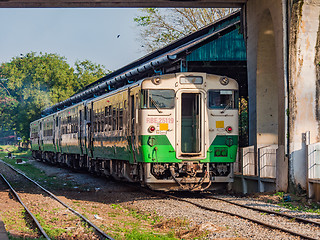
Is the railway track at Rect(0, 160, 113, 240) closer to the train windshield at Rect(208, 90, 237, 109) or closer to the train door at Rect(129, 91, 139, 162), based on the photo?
the train door at Rect(129, 91, 139, 162)

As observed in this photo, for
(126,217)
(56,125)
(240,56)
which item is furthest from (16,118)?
(126,217)

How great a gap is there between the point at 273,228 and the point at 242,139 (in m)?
18.2

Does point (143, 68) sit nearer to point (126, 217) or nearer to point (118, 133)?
point (118, 133)

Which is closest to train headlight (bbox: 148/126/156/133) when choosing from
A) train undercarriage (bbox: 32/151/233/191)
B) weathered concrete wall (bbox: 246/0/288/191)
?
Answer: train undercarriage (bbox: 32/151/233/191)

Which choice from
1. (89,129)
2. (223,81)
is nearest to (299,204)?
(223,81)

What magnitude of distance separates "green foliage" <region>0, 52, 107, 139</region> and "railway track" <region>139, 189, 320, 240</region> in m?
47.1

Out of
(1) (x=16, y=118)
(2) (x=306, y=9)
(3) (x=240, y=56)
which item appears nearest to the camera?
(2) (x=306, y=9)

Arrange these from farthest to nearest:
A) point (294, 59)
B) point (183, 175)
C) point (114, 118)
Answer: point (114, 118) < point (183, 175) < point (294, 59)

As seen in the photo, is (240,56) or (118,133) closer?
(118,133)

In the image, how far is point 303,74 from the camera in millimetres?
14523

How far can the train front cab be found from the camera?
1462 centimetres

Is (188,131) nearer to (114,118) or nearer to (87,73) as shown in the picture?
(114,118)

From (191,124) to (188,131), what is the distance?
21 cm

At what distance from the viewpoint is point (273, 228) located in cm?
972
